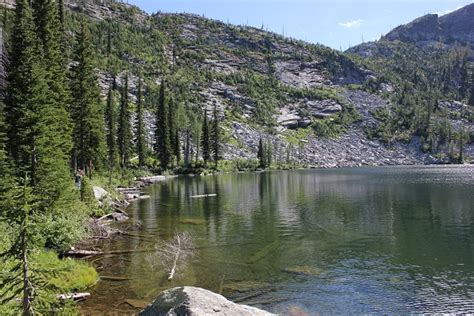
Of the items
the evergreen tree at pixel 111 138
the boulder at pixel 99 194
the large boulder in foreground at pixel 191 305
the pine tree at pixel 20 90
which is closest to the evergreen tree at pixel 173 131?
the evergreen tree at pixel 111 138

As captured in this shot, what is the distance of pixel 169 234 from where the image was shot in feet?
140

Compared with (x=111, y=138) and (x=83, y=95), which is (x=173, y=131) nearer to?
(x=111, y=138)

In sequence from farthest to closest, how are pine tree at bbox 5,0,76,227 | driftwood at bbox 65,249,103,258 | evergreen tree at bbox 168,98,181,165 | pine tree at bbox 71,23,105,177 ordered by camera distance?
evergreen tree at bbox 168,98,181,165
pine tree at bbox 71,23,105,177
pine tree at bbox 5,0,76,227
driftwood at bbox 65,249,103,258

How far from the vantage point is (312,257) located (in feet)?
114

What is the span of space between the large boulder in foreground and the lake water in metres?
8.85

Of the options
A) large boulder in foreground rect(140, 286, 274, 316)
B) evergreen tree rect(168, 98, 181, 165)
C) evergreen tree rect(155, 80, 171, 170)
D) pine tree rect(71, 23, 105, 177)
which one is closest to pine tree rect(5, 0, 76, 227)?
pine tree rect(71, 23, 105, 177)

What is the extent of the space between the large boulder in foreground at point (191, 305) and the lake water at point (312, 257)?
8850 millimetres

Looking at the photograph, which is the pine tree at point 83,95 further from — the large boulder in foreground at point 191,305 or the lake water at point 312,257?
the large boulder in foreground at point 191,305

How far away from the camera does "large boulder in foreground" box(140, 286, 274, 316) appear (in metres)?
13.9

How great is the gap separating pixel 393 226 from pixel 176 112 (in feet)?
411

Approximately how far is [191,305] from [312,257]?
883 inches

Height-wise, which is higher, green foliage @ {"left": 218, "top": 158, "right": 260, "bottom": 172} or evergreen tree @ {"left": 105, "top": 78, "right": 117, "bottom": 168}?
evergreen tree @ {"left": 105, "top": 78, "right": 117, "bottom": 168}

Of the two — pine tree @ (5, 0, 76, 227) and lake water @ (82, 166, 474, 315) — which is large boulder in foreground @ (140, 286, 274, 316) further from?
pine tree @ (5, 0, 76, 227)

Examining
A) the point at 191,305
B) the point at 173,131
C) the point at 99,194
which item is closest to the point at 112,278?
the point at 191,305
